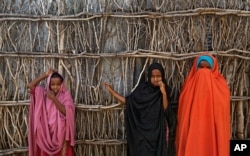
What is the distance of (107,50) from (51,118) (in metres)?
0.81

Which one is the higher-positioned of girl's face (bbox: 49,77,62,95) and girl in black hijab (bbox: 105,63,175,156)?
girl's face (bbox: 49,77,62,95)

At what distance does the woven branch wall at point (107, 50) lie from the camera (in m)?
3.84

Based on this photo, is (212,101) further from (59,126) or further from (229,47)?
(59,126)

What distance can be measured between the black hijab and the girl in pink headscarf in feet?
1.74

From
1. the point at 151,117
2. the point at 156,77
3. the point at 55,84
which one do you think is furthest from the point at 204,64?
the point at 55,84

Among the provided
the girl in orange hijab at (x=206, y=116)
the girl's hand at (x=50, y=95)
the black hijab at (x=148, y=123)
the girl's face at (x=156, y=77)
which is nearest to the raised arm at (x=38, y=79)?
the girl's hand at (x=50, y=95)

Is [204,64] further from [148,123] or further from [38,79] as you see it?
[38,79]

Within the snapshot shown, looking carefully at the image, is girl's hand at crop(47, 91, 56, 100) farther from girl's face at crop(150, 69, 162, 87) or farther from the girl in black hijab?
girl's face at crop(150, 69, 162, 87)

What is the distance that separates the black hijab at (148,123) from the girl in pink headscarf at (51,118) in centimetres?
53

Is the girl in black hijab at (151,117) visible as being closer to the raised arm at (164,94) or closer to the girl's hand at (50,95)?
the raised arm at (164,94)

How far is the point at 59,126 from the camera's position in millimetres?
3598

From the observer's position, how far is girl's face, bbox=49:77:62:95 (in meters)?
3.65

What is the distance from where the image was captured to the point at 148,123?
11.8 ft

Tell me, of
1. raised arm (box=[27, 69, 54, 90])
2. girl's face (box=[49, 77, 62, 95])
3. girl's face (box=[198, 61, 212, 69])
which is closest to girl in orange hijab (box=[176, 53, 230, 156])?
girl's face (box=[198, 61, 212, 69])
